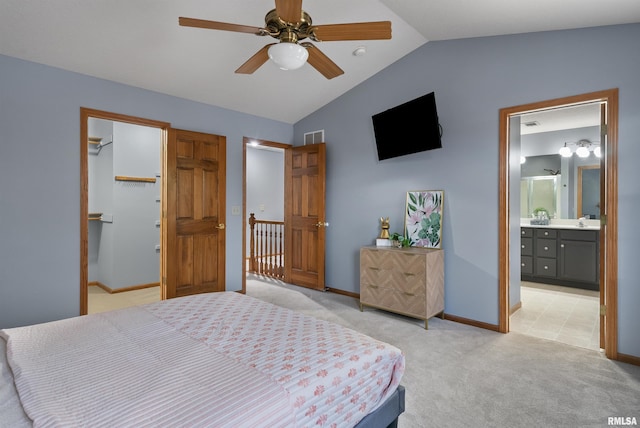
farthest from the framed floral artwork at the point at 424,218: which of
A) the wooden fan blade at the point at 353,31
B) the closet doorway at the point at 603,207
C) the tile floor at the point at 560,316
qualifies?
the wooden fan blade at the point at 353,31

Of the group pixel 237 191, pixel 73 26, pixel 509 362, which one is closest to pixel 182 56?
pixel 73 26

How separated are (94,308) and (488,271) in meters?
4.54

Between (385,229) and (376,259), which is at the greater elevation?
(385,229)

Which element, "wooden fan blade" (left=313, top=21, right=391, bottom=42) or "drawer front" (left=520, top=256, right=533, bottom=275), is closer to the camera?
"wooden fan blade" (left=313, top=21, right=391, bottom=42)

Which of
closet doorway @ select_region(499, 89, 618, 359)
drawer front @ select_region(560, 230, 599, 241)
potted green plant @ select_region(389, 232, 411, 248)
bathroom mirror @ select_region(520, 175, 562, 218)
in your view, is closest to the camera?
closet doorway @ select_region(499, 89, 618, 359)

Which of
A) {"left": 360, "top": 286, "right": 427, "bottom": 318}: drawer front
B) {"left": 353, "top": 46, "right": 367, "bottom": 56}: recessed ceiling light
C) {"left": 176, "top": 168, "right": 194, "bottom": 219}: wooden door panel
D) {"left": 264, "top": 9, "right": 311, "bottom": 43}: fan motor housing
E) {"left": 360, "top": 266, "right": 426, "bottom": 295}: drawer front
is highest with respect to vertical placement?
{"left": 353, "top": 46, "right": 367, "bottom": 56}: recessed ceiling light

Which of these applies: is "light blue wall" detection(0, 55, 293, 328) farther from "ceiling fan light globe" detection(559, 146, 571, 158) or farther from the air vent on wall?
"ceiling fan light globe" detection(559, 146, 571, 158)

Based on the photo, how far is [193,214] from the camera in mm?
4051

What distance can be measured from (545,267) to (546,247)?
1.01ft

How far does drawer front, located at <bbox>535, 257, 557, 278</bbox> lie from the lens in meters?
4.96

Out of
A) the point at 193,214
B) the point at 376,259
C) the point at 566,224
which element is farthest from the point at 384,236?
the point at 566,224

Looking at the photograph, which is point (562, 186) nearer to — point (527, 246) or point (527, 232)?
point (527, 232)

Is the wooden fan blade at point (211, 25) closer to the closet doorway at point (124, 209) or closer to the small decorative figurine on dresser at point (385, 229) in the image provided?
the small decorative figurine on dresser at point (385, 229)

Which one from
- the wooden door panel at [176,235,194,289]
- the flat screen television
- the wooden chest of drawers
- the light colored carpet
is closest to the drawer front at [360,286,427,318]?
the wooden chest of drawers
